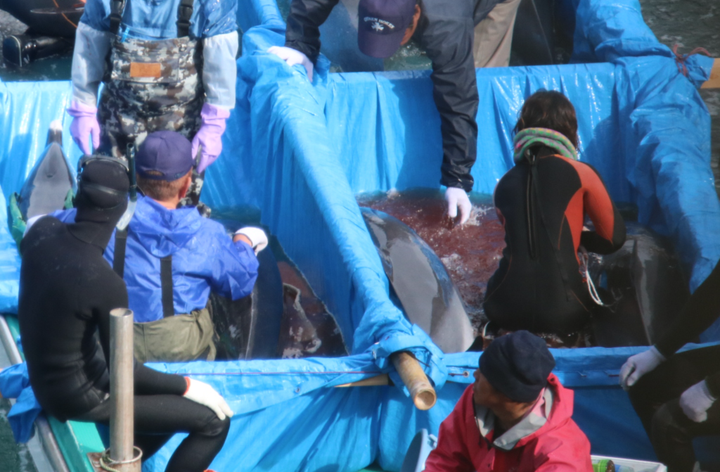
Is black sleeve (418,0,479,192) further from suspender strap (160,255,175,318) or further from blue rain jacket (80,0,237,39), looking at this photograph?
suspender strap (160,255,175,318)

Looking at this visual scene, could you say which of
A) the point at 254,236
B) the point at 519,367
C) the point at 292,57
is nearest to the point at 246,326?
the point at 254,236

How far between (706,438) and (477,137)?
231 centimetres

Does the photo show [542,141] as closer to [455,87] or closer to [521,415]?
[521,415]

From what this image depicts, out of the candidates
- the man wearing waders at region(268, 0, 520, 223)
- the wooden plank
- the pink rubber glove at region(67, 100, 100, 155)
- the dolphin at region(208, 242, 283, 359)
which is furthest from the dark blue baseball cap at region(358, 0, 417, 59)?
the wooden plank

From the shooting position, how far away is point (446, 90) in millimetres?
3953

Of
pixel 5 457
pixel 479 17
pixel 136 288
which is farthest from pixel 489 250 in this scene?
pixel 5 457

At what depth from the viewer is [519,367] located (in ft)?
5.69

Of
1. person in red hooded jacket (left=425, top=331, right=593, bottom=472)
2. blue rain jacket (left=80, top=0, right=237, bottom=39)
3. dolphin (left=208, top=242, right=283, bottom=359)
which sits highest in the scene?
blue rain jacket (left=80, top=0, right=237, bottom=39)

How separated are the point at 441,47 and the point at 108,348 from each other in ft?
8.26

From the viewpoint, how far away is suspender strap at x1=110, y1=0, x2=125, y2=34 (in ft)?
9.77

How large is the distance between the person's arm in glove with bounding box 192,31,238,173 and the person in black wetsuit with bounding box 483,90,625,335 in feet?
4.10

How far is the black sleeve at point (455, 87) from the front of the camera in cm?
382

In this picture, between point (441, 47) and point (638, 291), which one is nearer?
point (638, 291)

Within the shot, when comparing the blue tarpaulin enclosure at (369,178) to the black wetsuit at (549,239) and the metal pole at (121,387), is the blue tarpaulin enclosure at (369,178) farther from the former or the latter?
the metal pole at (121,387)
